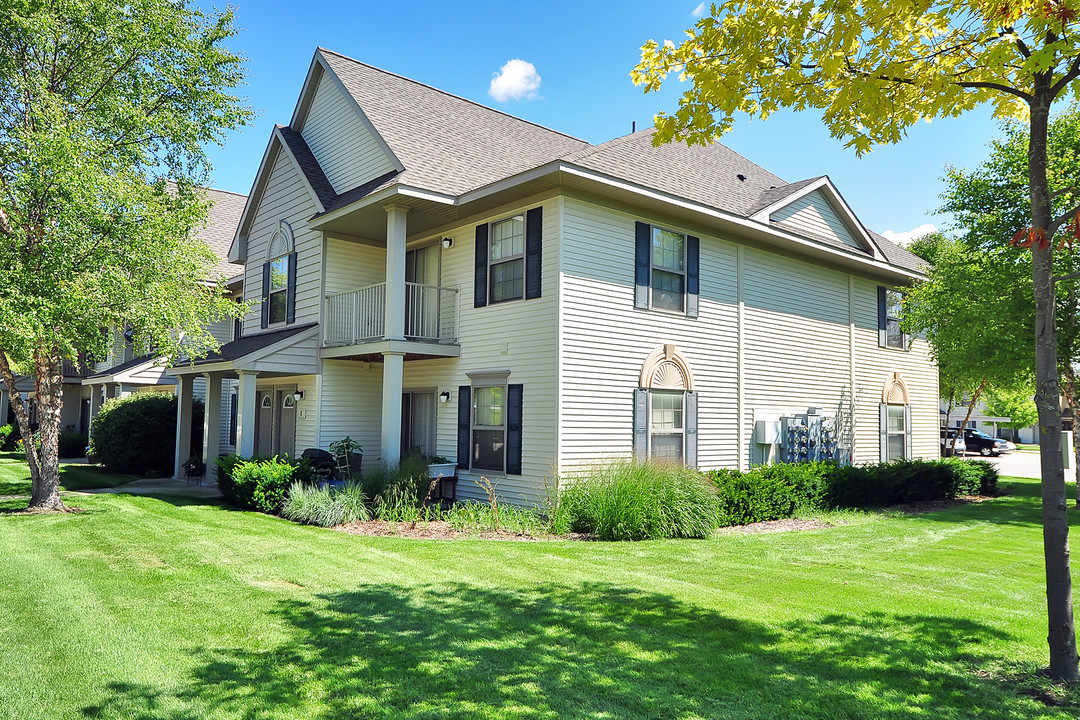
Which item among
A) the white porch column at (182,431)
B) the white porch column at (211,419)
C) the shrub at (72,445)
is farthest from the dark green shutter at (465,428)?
the shrub at (72,445)

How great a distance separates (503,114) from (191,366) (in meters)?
9.75

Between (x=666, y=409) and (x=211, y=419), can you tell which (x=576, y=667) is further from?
(x=211, y=419)

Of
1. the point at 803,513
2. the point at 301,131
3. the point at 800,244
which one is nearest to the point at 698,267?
the point at 800,244

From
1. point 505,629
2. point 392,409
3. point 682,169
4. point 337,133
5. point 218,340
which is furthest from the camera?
point 218,340

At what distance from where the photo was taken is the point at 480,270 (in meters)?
13.9

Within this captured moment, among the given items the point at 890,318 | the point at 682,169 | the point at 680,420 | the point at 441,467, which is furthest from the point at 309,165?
the point at 890,318

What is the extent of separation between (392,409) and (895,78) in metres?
9.78

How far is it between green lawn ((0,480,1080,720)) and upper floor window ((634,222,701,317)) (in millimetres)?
5349

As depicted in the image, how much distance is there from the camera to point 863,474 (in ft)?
50.1

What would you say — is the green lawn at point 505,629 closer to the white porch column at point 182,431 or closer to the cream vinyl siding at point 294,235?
the cream vinyl siding at point 294,235

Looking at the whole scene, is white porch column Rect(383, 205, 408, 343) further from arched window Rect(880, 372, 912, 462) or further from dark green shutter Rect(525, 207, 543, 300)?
arched window Rect(880, 372, 912, 462)

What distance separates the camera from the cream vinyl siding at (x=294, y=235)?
617 inches

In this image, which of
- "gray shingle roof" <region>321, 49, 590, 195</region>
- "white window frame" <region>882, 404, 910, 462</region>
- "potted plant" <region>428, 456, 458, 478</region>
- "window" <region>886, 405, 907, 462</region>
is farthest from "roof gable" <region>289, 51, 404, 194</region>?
"window" <region>886, 405, 907, 462</region>

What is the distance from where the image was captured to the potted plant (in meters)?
13.4
